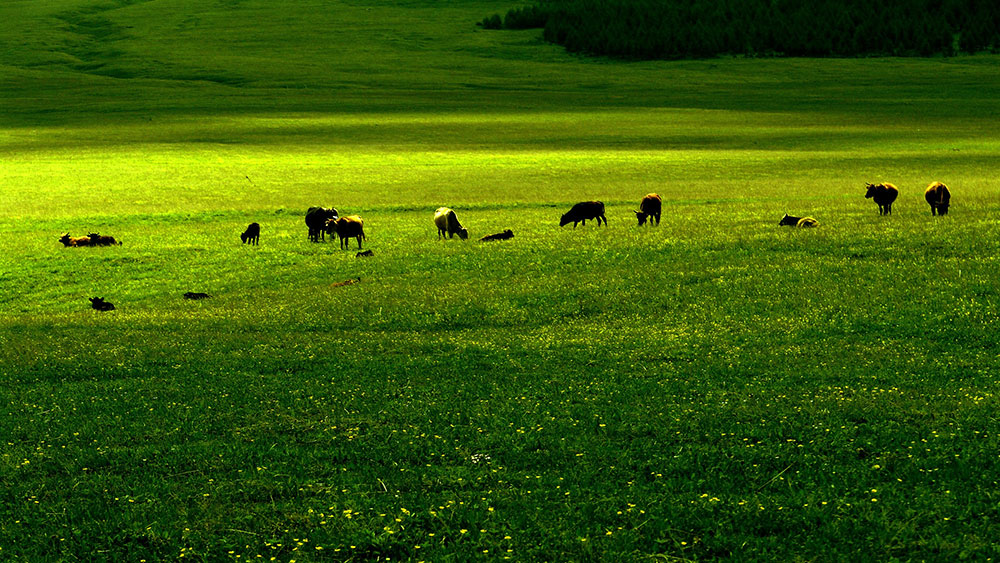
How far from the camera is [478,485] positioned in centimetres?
1048

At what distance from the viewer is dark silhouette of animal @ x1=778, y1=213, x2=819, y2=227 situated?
96.8 ft

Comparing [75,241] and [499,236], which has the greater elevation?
[499,236]

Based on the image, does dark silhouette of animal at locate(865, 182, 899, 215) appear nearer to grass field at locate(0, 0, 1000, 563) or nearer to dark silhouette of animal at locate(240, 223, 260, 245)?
grass field at locate(0, 0, 1000, 563)

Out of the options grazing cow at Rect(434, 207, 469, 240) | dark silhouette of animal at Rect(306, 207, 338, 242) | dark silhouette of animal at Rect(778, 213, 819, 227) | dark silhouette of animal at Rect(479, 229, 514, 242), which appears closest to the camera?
dark silhouette of animal at Rect(778, 213, 819, 227)

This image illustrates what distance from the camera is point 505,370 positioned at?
15.3m

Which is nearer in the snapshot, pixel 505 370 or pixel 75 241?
pixel 505 370

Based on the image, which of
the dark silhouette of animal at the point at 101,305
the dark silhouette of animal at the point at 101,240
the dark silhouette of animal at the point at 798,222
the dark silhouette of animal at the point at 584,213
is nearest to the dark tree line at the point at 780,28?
the dark silhouette of animal at the point at 584,213

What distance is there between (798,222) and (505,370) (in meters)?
17.3

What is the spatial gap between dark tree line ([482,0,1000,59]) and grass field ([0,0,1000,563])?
100 metres

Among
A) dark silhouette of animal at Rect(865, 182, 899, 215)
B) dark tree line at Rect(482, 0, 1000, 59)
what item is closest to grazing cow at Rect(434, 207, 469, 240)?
dark silhouette of animal at Rect(865, 182, 899, 215)

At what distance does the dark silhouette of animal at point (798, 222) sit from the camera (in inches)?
1162

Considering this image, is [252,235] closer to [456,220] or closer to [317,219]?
[317,219]

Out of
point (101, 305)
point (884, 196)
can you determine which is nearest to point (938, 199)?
point (884, 196)

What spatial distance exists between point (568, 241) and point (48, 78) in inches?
4039
